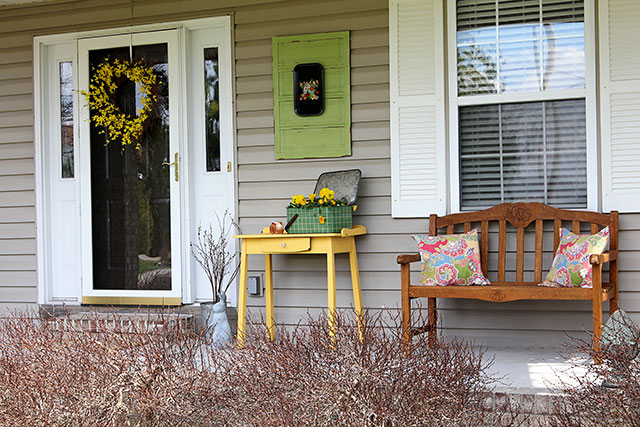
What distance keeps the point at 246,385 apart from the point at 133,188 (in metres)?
3.11

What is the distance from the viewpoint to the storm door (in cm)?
525

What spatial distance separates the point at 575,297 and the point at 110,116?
3.50 m

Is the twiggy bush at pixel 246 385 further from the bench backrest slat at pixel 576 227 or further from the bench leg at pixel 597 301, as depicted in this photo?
the bench backrest slat at pixel 576 227

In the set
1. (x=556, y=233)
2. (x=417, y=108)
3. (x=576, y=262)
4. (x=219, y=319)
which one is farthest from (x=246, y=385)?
(x=417, y=108)

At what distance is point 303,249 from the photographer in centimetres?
444

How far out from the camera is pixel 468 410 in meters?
2.47

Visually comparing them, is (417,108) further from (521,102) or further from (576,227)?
(576,227)

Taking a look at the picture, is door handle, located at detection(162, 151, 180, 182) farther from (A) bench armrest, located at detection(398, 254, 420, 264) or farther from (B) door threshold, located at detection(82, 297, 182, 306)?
(A) bench armrest, located at detection(398, 254, 420, 264)

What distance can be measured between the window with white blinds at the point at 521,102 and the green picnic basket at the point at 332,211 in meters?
0.72

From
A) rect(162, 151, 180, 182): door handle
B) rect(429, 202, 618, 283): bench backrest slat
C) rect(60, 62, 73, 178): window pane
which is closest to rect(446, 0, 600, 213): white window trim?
rect(429, 202, 618, 283): bench backrest slat

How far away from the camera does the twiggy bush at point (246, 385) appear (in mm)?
2363

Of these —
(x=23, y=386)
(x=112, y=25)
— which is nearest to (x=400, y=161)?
(x=112, y=25)

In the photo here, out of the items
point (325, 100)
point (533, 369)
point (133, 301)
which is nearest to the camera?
point (533, 369)

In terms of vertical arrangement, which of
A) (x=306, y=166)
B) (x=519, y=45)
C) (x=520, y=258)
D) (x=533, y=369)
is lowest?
(x=533, y=369)
